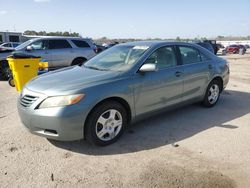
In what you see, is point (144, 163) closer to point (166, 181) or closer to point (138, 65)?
point (166, 181)

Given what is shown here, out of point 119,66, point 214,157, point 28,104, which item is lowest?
point 214,157

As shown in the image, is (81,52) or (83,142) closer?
(83,142)

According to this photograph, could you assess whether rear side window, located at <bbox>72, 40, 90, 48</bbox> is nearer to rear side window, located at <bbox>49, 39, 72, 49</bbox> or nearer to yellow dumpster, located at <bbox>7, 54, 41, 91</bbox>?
rear side window, located at <bbox>49, 39, 72, 49</bbox>

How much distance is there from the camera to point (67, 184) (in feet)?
9.80

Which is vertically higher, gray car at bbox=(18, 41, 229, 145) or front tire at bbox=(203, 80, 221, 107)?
gray car at bbox=(18, 41, 229, 145)

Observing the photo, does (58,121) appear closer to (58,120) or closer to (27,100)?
(58,120)

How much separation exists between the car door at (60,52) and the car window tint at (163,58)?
6591 mm

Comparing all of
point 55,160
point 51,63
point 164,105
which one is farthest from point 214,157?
point 51,63

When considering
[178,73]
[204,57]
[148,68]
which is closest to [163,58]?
[178,73]

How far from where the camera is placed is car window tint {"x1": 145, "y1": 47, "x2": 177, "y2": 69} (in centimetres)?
457

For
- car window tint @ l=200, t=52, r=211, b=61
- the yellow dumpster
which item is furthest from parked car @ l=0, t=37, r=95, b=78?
car window tint @ l=200, t=52, r=211, b=61

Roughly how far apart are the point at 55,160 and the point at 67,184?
0.63m

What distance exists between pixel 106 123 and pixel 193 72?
90.7 inches

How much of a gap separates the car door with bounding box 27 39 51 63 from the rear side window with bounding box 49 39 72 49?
210 mm
